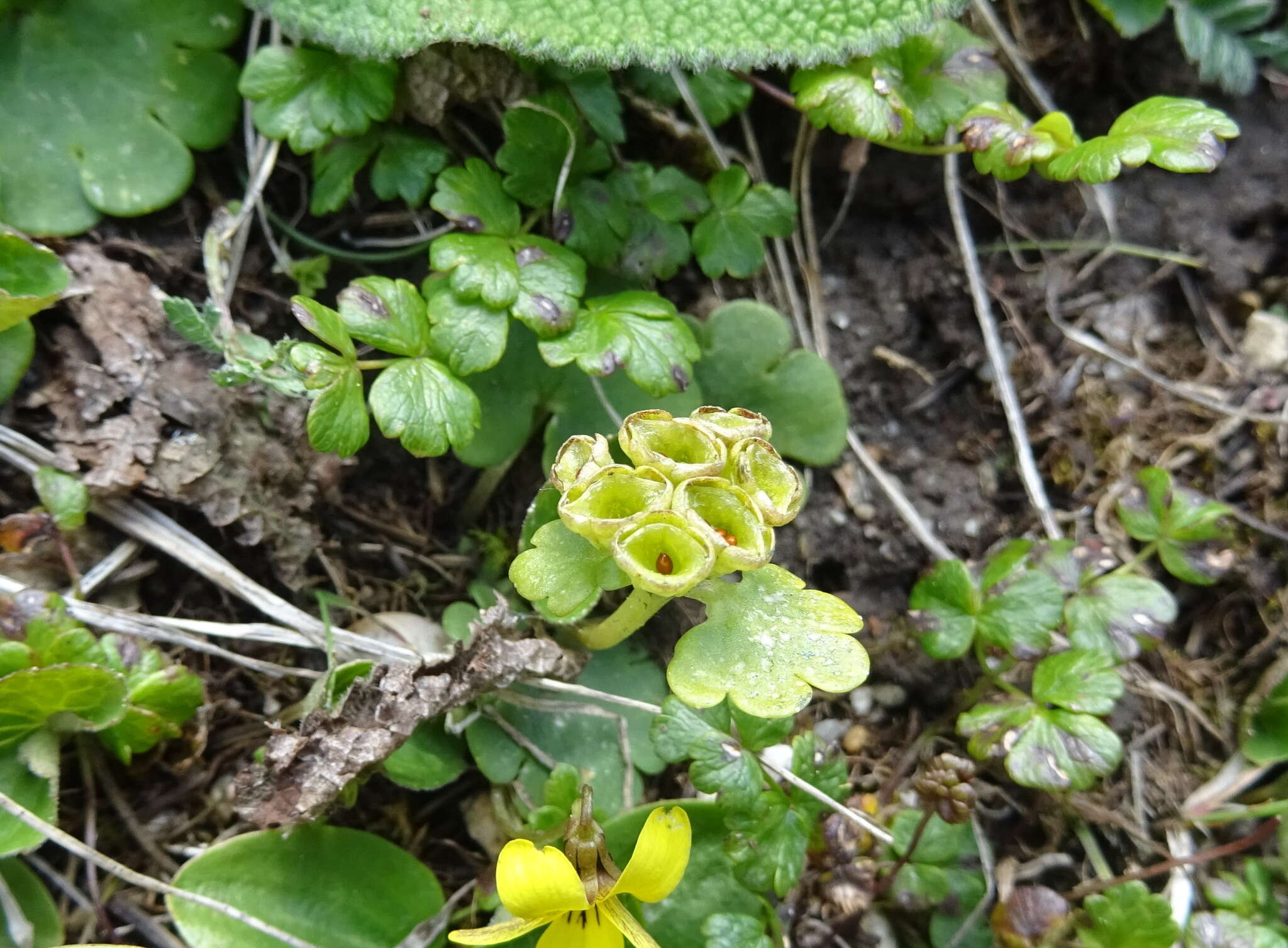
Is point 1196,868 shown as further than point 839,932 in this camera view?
Yes

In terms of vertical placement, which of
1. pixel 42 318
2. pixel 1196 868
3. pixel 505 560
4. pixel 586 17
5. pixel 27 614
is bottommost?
pixel 1196 868

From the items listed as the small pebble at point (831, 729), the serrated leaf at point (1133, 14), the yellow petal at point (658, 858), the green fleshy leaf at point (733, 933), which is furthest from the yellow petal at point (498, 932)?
the serrated leaf at point (1133, 14)

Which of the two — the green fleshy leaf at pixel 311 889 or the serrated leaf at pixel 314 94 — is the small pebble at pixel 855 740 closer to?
the green fleshy leaf at pixel 311 889

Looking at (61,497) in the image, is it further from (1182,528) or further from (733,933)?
(1182,528)

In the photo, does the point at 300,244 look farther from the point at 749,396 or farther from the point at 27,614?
the point at 749,396

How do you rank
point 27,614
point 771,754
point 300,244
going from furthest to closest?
point 300,244, point 771,754, point 27,614

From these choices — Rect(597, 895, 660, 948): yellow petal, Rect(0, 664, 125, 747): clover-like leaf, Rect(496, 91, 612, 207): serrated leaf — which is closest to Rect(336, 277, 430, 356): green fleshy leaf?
Rect(496, 91, 612, 207): serrated leaf

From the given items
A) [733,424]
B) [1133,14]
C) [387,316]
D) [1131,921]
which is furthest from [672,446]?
[1133,14]

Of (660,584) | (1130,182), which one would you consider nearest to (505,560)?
(660,584)

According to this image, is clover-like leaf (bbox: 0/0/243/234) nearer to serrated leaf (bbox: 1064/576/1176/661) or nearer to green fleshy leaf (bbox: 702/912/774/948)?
green fleshy leaf (bbox: 702/912/774/948)
